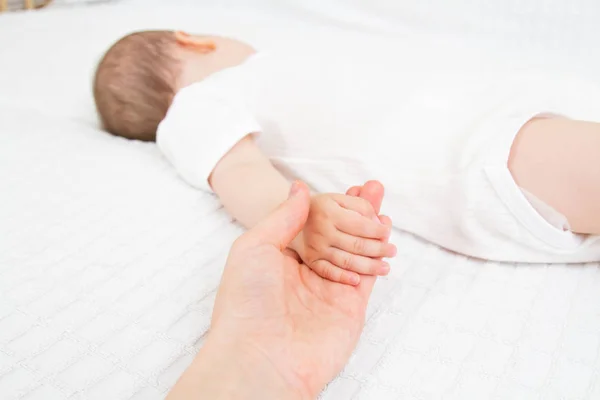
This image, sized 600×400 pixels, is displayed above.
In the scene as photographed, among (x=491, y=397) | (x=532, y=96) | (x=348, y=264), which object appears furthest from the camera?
(x=532, y=96)

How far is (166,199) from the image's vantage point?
0.92m

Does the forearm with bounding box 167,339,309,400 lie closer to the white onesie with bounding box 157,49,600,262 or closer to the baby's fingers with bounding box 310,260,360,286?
the baby's fingers with bounding box 310,260,360,286

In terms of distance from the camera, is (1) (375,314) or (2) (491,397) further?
(1) (375,314)

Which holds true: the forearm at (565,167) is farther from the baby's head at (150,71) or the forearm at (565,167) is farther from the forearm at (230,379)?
the baby's head at (150,71)

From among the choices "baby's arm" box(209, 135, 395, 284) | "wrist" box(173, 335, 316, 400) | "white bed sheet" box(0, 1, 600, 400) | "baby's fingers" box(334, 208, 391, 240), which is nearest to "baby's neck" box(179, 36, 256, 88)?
"white bed sheet" box(0, 1, 600, 400)

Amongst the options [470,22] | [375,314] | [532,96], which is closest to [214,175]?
[375,314]

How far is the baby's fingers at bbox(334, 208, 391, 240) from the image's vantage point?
682mm

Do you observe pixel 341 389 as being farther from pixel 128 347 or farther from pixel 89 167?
pixel 89 167

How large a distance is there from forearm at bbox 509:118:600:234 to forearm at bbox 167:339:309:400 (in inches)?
17.0

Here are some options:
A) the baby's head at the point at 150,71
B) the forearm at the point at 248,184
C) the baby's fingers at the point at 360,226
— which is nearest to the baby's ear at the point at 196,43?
the baby's head at the point at 150,71

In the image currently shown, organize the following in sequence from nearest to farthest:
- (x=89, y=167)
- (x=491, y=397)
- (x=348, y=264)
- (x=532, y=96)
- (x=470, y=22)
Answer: (x=491, y=397) < (x=348, y=264) < (x=532, y=96) < (x=89, y=167) < (x=470, y=22)

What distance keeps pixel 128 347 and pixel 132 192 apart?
13.6 inches

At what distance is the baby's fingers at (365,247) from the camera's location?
68 centimetres

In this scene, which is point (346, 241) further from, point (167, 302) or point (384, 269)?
point (167, 302)
